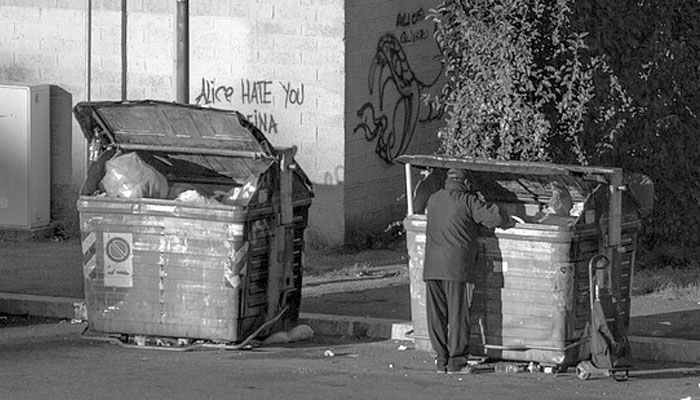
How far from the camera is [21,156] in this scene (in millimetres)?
16000

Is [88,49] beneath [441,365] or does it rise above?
above

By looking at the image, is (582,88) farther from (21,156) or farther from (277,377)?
(21,156)

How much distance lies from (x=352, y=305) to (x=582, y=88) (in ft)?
9.02

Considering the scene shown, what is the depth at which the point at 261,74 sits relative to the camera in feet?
50.4

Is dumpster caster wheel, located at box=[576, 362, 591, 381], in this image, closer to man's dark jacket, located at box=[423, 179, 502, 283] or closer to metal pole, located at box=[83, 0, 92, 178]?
man's dark jacket, located at box=[423, 179, 502, 283]

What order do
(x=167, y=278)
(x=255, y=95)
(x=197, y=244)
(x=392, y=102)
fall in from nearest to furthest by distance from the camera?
(x=197, y=244), (x=167, y=278), (x=255, y=95), (x=392, y=102)

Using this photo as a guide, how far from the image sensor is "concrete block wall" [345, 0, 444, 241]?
50.0 ft

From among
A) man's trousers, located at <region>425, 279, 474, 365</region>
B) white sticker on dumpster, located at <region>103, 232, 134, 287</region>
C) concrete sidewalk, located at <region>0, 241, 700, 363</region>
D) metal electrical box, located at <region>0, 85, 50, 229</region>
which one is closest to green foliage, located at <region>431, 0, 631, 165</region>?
concrete sidewalk, located at <region>0, 241, 700, 363</region>

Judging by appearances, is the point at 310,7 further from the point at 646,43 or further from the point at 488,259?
the point at 488,259

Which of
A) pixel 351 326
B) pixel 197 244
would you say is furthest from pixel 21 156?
pixel 351 326

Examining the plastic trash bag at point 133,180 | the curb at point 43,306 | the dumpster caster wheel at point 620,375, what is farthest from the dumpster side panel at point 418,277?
the curb at point 43,306

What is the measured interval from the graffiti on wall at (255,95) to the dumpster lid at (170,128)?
3.39 meters

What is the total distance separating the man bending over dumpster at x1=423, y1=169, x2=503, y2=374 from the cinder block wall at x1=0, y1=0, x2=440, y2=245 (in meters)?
4.82

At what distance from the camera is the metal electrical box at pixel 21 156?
52.1 ft
